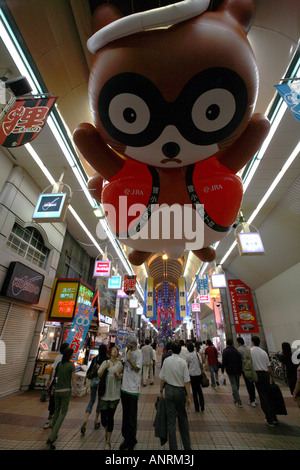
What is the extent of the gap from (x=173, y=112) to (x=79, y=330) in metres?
6.71

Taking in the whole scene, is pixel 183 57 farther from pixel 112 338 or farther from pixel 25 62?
pixel 112 338

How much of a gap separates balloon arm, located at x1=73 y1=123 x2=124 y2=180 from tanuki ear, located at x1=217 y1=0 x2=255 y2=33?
158 cm

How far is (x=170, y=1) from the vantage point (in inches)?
101

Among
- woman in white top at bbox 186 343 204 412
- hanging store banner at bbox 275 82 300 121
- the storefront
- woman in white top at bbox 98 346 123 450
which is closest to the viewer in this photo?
hanging store banner at bbox 275 82 300 121

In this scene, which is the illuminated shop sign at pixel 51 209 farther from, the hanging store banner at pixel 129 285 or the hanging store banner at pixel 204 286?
the hanging store banner at pixel 204 286

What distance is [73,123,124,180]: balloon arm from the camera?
2309mm

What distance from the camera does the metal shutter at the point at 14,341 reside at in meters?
6.06

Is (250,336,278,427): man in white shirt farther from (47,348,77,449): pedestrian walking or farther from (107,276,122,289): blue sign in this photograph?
(107,276,122,289): blue sign

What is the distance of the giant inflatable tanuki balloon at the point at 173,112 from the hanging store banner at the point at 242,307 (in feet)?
40.3

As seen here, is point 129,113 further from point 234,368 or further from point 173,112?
point 234,368

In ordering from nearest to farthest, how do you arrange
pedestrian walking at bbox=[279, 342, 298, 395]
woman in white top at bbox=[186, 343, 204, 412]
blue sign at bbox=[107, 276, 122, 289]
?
pedestrian walking at bbox=[279, 342, 298, 395] < woman in white top at bbox=[186, 343, 204, 412] < blue sign at bbox=[107, 276, 122, 289]

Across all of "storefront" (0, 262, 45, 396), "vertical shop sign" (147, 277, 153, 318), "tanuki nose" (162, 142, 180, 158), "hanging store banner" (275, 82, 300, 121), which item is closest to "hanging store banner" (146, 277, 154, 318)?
"vertical shop sign" (147, 277, 153, 318)

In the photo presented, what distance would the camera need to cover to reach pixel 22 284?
6.38m
